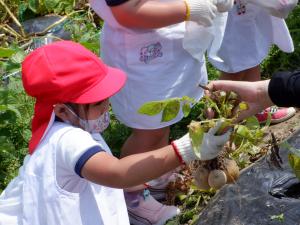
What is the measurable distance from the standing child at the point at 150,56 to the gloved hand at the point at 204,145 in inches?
29.2

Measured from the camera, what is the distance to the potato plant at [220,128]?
1.92 meters

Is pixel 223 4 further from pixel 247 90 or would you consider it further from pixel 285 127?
pixel 285 127

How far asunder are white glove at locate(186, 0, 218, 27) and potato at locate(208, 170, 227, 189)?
0.63m

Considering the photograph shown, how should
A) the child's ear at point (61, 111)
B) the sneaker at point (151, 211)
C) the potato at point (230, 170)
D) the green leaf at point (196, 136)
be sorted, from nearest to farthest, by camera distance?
the green leaf at point (196, 136)
the child's ear at point (61, 111)
the potato at point (230, 170)
the sneaker at point (151, 211)

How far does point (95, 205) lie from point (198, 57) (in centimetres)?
88

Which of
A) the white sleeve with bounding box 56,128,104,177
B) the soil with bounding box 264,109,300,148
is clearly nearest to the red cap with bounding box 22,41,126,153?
the white sleeve with bounding box 56,128,104,177

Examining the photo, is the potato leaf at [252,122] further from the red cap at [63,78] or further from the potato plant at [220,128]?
the red cap at [63,78]

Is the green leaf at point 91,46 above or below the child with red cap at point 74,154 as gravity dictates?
below

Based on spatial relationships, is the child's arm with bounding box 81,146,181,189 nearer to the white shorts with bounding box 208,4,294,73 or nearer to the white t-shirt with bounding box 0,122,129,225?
the white t-shirt with bounding box 0,122,129,225

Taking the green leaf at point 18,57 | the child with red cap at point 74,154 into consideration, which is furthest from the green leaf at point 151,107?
the green leaf at point 18,57

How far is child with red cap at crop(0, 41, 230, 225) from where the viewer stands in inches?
75.0

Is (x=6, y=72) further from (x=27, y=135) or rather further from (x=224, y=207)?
(x=224, y=207)

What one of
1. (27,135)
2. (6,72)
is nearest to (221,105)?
(27,135)

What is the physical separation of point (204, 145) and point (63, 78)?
45 cm
